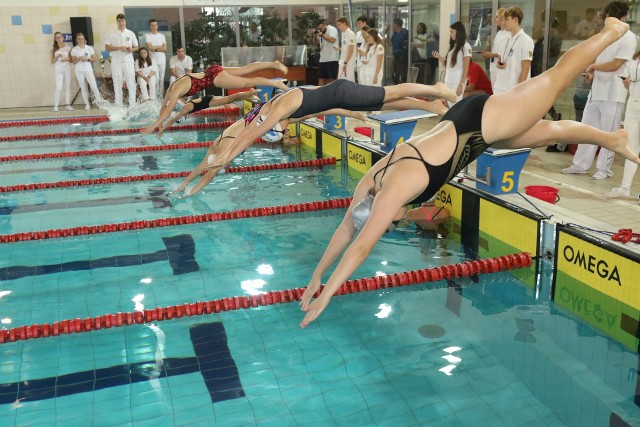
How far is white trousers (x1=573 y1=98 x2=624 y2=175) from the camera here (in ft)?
19.4

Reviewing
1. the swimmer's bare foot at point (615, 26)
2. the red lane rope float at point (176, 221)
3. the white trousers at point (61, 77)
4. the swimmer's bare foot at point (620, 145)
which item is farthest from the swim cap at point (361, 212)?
the white trousers at point (61, 77)

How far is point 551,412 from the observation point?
2824 millimetres

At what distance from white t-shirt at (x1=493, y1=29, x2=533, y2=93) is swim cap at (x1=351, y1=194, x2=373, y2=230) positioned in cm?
468

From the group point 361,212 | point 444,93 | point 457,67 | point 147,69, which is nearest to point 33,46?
point 147,69

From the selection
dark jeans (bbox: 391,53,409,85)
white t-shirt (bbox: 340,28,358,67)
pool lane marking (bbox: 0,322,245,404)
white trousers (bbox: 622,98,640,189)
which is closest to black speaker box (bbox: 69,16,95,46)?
white t-shirt (bbox: 340,28,358,67)

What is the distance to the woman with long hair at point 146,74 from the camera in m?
13.4

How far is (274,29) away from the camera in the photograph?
1570cm

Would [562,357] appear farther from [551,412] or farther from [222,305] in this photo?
[222,305]

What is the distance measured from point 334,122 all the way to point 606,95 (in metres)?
3.56

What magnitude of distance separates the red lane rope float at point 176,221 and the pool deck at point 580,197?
53.7 inches

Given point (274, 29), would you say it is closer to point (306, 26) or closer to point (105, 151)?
point (306, 26)

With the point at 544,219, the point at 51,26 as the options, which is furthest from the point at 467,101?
the point at 51,26

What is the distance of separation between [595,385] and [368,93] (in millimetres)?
2597

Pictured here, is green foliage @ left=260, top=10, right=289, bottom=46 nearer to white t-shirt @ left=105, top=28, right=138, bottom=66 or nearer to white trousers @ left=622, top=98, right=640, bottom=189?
white t-shirt @ left=105, top=28, right=138, bottom=66
